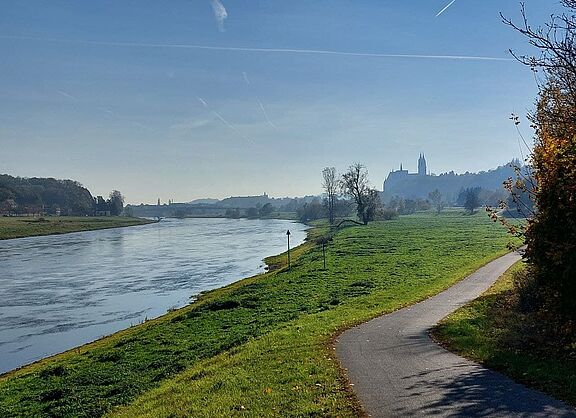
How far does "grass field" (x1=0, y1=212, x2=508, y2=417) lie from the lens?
9.99m

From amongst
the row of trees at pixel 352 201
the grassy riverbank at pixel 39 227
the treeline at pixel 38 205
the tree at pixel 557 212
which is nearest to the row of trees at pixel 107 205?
the treeline at pixel 38 205

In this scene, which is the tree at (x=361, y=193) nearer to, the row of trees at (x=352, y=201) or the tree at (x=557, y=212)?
the row of trees at (x=352, y=201)

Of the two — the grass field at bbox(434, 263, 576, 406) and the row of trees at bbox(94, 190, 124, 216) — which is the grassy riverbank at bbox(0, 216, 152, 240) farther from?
the grass field at bbox(434, 263, 576, 406)

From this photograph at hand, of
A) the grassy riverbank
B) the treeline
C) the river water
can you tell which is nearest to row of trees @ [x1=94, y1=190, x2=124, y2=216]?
the treeline

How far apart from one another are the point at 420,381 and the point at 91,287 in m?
35.1

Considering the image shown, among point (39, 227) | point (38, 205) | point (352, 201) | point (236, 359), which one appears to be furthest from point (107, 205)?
point (236, 359)

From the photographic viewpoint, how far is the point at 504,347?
1238cm

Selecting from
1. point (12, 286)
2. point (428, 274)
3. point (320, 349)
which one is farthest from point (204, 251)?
point (320, 349)

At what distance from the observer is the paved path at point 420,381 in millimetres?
8430

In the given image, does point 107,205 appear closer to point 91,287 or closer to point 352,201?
point 352,201

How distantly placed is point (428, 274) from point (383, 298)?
29.5 ft

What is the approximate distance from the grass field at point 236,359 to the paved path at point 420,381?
0.63 m

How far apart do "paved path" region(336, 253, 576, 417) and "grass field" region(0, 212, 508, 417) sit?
24.6 inches

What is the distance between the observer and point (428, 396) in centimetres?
918
